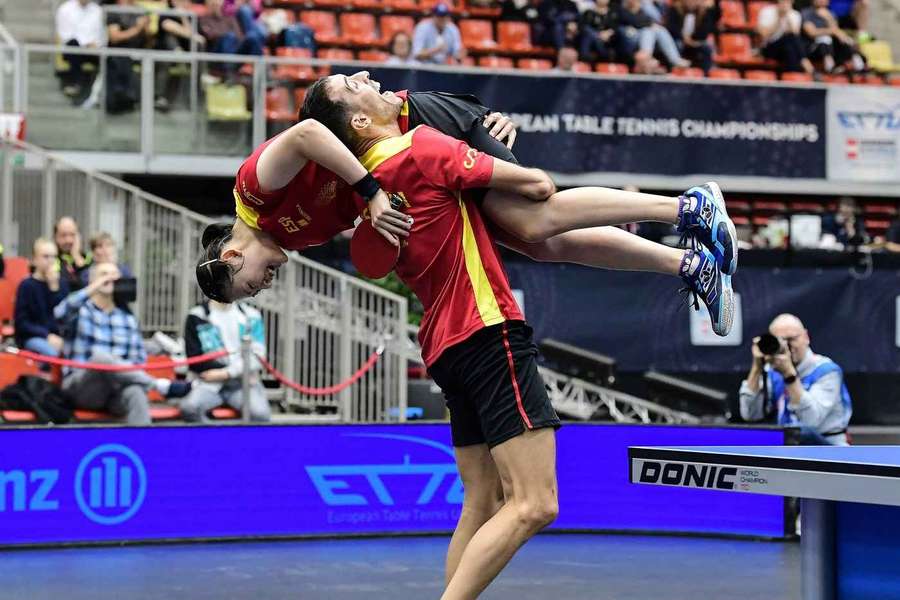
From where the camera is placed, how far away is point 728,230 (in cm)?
488

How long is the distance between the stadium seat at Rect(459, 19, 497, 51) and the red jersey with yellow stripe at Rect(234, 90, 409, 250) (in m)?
12.9

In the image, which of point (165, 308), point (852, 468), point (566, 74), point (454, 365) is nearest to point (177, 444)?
point (165, 308)

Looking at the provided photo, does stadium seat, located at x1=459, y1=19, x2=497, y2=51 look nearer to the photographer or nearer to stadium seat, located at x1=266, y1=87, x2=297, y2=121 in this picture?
stadium seat, located at x1=266, y1=87, x2=297, y2=121

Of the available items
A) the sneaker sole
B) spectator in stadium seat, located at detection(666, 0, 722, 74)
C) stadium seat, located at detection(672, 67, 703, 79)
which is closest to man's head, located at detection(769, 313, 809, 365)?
the sneaker sole

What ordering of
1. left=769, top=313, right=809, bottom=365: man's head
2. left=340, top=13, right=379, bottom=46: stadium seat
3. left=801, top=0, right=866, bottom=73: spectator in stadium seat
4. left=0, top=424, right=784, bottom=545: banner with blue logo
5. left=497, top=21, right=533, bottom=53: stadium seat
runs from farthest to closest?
left=801, top=0, right=866, bottom=73: spectator in stadium seat, left=497, top=21, right=533, bottom=53: stadium seat, left=340, top=13, right=379, bottom=46: stadium seat, left=769, top=313, right=809, bottom=365: man's head, left=0, top=424, right=784, bottom=545: banner with blue logo

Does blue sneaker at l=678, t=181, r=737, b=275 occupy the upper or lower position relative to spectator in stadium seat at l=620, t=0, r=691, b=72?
lower

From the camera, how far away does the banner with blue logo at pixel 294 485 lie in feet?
28.8

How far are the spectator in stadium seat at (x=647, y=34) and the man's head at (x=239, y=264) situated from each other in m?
12.6

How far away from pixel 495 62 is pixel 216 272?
1238 cm

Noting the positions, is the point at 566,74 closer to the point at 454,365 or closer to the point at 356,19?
the point at 356,19

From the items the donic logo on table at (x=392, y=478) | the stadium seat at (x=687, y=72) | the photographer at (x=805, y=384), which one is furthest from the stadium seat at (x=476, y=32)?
the donic logo on table at (x=392, y=478)

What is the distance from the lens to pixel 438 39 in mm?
16047

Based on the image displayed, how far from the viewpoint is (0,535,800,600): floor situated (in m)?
7.05

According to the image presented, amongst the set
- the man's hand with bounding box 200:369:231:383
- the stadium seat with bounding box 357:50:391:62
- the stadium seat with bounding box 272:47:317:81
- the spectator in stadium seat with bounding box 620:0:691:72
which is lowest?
the man's hand with bounding box 200:369:231:383
